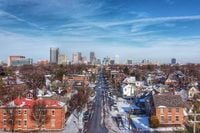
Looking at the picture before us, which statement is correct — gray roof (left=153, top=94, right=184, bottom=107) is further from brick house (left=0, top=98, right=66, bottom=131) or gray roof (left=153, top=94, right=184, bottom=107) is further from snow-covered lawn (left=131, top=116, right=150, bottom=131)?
brick house (left=0, top=98, right=66, bottom=131)

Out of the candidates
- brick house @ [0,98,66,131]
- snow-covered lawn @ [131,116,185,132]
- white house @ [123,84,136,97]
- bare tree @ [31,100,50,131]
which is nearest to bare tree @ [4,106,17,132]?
brick house @ [0,98,66,131]

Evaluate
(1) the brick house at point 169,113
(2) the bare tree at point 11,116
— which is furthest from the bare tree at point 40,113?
(1) the brick house at point 169,113

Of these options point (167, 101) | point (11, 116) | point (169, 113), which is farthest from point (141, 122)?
point (11, 116)

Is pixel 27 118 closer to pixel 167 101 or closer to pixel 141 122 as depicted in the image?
pixel 141 122

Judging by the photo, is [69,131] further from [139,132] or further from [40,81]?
[40,81]

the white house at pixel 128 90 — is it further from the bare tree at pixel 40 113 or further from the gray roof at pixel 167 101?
the bare tree at pixel 40 113

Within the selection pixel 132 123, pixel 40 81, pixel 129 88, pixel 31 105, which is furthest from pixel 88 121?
pixel 40 81
